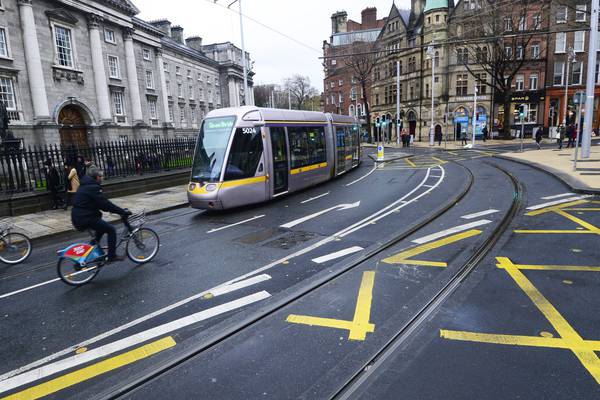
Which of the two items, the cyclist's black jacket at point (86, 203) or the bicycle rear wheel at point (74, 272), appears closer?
the bicycle rear wheel at point (74, 272)

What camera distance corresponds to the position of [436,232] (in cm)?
780

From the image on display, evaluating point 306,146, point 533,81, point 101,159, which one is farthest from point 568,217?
point 533,81

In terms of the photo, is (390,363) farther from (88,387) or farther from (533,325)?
(88,387)

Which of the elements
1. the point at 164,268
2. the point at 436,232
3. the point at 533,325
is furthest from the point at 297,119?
the point at 533,325

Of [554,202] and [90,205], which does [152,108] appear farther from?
[554,202]

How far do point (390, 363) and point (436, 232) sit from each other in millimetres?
4840

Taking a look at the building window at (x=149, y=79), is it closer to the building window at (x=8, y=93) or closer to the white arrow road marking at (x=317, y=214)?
the building window at (x=8, y=93)

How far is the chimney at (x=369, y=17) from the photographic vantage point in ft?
248

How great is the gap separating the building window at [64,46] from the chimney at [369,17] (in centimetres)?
6210

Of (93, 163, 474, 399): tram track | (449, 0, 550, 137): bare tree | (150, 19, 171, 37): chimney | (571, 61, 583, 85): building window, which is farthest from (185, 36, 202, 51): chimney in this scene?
(93, 163, 474, 399): tram track

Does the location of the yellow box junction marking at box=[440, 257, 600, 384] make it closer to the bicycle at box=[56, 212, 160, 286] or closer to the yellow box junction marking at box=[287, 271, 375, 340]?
the yellow box junction marking at box=[287, 271, 375, 340]

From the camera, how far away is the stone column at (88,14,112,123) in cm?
3225

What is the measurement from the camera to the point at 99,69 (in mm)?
32688

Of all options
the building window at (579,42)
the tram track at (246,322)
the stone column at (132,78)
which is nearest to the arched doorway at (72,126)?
the stone column at (132,78)
